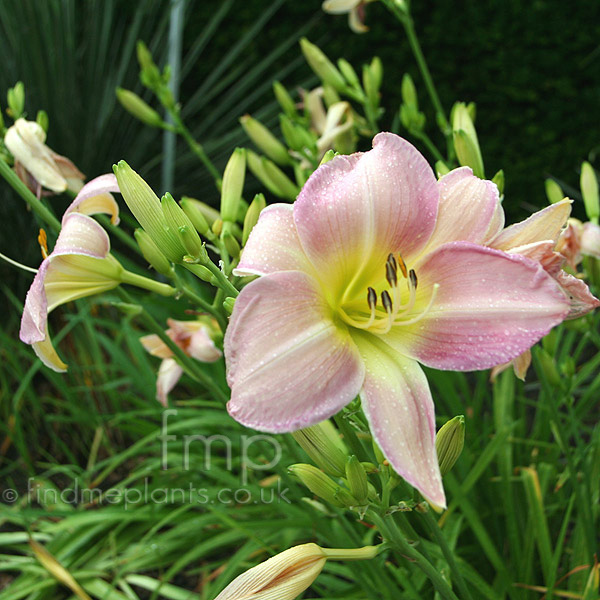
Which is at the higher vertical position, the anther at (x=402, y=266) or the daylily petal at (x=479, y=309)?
the anther at (x=402, y=266)

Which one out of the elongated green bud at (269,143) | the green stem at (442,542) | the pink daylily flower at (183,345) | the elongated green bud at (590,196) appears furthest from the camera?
the elongated green bud at (269,143)

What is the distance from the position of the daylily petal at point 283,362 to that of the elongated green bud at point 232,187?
42cm

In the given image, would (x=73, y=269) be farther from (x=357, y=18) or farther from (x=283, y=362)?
(x=357, y=18)

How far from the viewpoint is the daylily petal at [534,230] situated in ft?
2.42

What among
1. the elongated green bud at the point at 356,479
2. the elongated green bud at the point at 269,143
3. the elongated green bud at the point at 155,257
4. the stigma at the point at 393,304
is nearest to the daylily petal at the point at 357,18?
the elongated green bud at the point at 269,143

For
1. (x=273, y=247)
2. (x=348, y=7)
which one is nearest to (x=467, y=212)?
(x=273, y=247)

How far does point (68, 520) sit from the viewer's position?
6.31 feet

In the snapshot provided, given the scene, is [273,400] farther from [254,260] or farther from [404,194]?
[404,194]

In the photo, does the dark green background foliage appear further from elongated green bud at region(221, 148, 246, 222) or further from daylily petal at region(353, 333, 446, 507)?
daylily petal at region(353, 333, 446, 507)

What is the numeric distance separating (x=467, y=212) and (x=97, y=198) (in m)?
0.49

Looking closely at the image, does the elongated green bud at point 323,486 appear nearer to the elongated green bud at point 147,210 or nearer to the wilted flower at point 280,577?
the wilted flower at point 280,577

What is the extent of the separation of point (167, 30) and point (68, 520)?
7.36 ft

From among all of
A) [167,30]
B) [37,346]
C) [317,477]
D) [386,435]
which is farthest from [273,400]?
[167,30]

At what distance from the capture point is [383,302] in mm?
669
